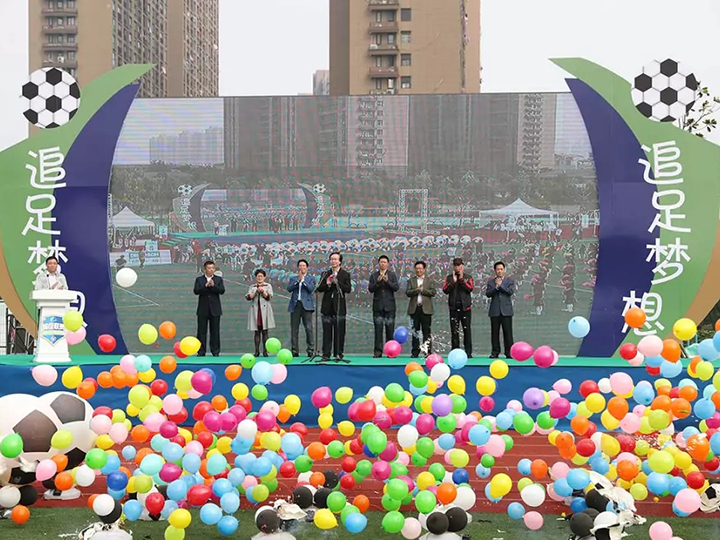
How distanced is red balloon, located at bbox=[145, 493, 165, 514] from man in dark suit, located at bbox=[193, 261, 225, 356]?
3964 mm

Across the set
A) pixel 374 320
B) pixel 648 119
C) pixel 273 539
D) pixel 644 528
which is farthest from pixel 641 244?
pixel 273 539

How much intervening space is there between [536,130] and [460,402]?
201 inches

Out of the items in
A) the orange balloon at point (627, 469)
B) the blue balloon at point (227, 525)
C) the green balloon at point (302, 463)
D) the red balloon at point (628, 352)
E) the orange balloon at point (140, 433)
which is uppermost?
the red balloon at point (628, 352)

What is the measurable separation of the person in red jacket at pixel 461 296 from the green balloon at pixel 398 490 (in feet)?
13.3

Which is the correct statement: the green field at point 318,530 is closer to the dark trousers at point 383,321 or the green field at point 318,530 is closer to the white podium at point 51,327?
the white podium at point 51,327

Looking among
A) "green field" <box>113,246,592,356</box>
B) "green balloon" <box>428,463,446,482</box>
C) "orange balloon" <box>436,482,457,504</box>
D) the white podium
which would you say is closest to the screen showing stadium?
"green field" <box>113,246,592,356</box>

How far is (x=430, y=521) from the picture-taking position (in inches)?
188

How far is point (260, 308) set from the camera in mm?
9094

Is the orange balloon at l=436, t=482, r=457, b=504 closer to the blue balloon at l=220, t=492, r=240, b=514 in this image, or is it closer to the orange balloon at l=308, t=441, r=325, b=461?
the orange balloon at l=308, t=441, r=325, b=461

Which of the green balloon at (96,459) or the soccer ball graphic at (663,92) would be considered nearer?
the green balloon at (96,459)

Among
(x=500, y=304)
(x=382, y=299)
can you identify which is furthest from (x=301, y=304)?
(x=500, y=304)

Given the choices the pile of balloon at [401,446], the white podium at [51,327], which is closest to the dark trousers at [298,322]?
the white podium at [51,327]

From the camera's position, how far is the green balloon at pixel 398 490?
474 cm

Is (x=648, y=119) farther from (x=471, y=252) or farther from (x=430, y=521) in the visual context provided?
(x=430, y=521)
